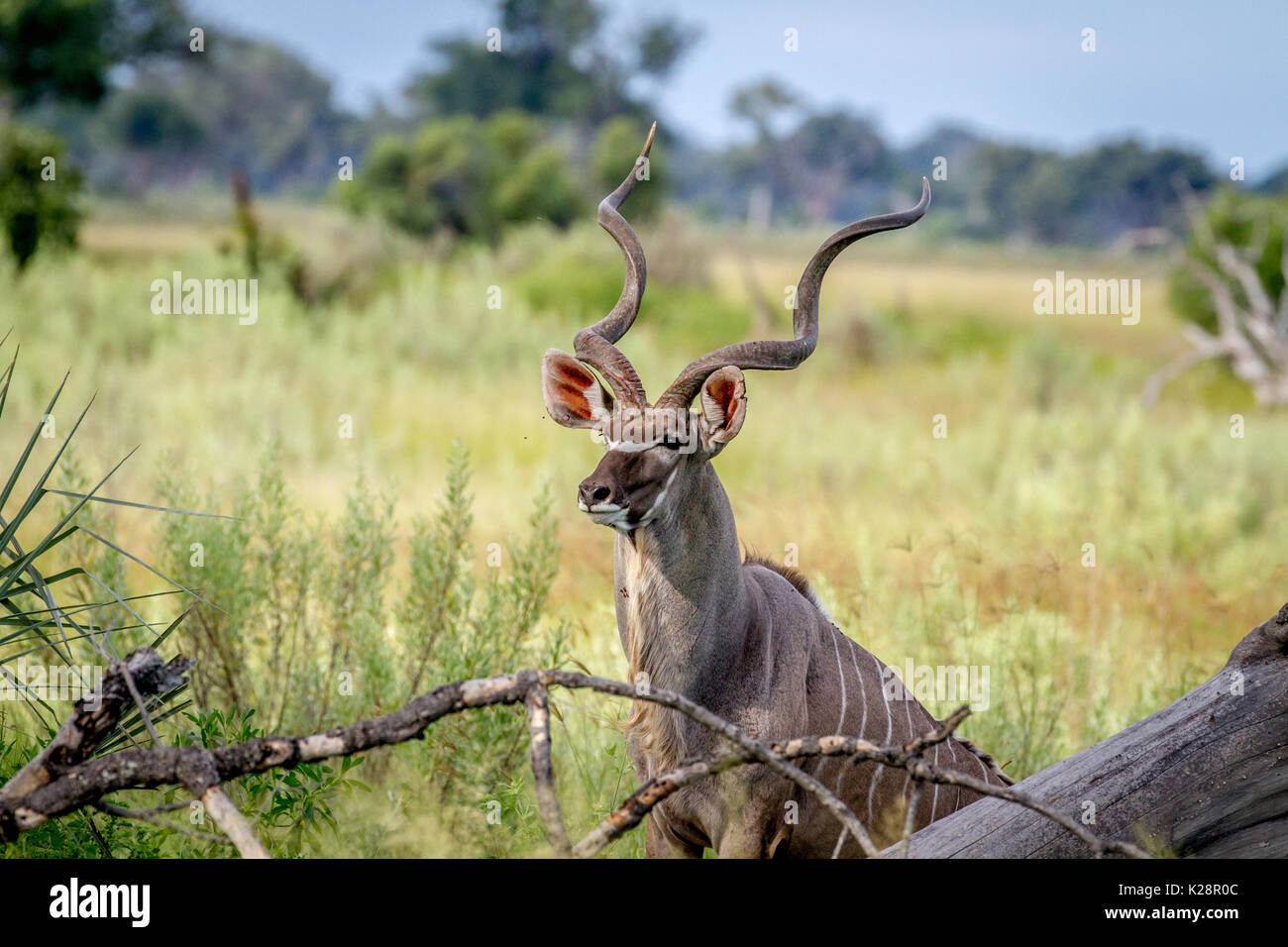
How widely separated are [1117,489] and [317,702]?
689 cm

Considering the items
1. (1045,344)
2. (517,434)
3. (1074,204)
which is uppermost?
(1074,204)

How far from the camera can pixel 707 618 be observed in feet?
11.1

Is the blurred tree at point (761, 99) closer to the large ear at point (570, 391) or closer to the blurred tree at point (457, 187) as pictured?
the blurred tree at point (457, 187)

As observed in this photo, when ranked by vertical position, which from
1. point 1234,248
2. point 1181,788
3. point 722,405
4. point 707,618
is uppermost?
point 1234,248

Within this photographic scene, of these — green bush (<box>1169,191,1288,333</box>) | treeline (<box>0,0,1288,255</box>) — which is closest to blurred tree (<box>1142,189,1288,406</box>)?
green bush (<box>1169,191,1288,333</box>)

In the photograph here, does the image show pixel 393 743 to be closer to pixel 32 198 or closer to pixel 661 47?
pixel 32 198

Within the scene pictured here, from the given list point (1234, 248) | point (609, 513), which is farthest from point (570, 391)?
point (1234, 248)

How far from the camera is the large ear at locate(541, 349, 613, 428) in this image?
342 cm

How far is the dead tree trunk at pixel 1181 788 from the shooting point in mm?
2930

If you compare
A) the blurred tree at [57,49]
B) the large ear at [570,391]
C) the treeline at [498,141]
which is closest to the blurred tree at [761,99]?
the treeline at [498,141]

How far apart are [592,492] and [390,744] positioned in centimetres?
81

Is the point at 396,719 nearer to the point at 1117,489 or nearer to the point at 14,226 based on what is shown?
the point at 1117,489

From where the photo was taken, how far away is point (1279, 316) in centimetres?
1808
